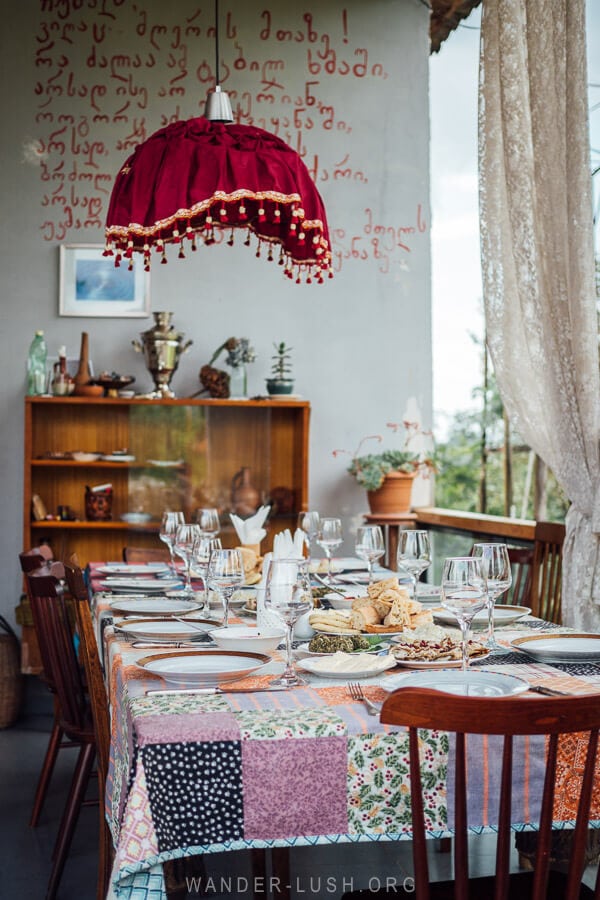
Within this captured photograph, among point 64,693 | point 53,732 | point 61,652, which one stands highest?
point 61,652

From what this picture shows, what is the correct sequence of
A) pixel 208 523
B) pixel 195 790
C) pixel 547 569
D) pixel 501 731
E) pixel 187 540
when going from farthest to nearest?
pixel 547 569 → pixel 208 523 → pixel 187 540 → pixel 195 790 → pixel 501 731

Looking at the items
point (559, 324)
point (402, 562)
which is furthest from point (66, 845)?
point (559, 324)

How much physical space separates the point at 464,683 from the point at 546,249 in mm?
2258

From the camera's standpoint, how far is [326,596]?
2.58m

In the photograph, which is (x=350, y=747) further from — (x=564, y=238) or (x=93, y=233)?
(x=93, y=233)

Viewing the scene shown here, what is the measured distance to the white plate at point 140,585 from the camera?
2822mm

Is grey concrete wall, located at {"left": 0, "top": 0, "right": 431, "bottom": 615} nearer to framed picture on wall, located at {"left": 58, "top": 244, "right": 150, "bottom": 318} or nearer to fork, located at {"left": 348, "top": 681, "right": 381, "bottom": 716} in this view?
framed picture on wall, located at {"left": 58, "top": 244, "right": 150, "bottom": 318}

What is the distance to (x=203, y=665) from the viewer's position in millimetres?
1689

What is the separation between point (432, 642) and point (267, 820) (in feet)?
2.00

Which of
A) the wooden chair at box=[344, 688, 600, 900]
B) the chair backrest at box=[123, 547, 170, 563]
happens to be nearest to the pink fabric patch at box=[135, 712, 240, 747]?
the wooden chair at box=[344, 688, 600, 900]

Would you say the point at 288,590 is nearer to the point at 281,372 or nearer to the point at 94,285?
the point at 281,372

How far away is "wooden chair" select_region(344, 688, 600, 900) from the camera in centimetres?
113

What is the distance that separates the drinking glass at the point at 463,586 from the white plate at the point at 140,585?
1.43 m

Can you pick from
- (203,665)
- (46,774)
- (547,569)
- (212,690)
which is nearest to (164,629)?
(203,665)
